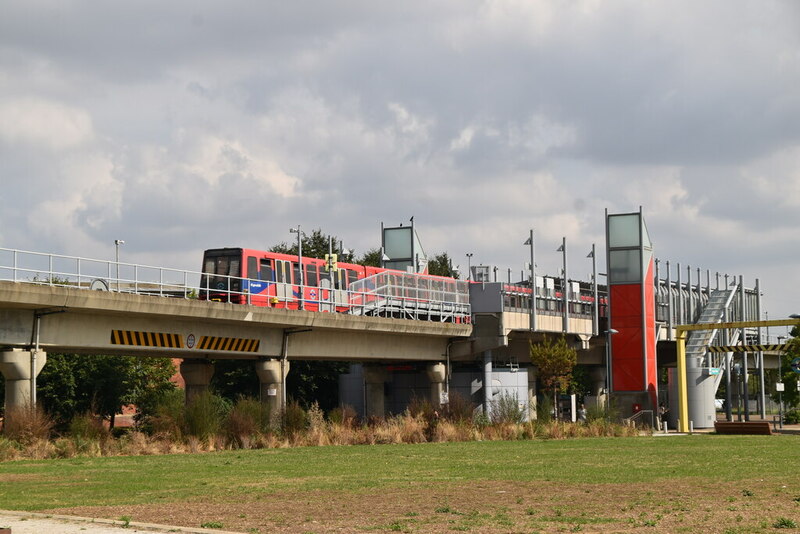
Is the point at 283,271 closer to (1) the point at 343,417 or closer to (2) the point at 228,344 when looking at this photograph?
(2) the point at 228,344

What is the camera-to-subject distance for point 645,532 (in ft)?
43.1

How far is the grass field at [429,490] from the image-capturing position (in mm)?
14391

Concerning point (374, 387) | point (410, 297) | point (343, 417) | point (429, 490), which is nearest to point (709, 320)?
point (374, 387)

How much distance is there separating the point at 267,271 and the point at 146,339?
1009 cm

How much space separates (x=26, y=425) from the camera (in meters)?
30.2

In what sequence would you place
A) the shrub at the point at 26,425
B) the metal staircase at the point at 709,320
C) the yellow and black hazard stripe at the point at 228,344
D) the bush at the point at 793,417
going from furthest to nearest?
the bush at the point at 793,417
the metal staircase at the point at 709,320
the yellow and black hazard stripe at the point at 228,344
the shrub at the point at 26,425

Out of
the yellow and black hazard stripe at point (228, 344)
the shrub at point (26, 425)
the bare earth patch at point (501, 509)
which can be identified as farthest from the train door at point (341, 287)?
the bare earth patch at point (501, 509)

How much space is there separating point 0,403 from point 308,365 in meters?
16.8

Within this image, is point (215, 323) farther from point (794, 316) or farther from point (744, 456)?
point (794, 316)

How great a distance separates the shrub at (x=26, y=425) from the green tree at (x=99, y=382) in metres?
25.3

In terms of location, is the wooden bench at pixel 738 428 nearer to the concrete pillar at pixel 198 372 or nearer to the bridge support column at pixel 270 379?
the bridge support column at pixel 270 379

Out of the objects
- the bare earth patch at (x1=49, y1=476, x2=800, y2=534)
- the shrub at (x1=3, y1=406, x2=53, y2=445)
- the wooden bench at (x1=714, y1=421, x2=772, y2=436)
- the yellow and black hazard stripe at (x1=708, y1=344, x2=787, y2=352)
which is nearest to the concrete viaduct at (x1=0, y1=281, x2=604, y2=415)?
the shrub at (x1=3, y1=406, x2=53, y2=445)

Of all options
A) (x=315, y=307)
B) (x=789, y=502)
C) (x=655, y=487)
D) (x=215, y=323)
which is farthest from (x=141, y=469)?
(x=315, y=307)

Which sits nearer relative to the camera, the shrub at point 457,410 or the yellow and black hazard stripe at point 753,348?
the shrub at point 457,410
